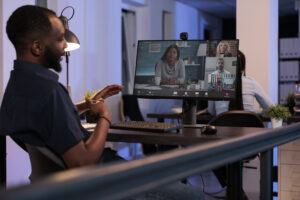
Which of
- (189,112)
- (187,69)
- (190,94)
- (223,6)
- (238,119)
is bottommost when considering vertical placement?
(238,119)

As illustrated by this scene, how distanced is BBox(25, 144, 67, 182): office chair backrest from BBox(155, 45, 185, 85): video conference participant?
1.25 metres

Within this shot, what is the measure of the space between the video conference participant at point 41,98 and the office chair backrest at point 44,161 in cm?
2

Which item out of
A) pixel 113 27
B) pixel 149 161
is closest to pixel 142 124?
pixel 149 161

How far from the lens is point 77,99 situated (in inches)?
216

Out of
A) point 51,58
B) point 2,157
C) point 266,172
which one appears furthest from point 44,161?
point 2,157

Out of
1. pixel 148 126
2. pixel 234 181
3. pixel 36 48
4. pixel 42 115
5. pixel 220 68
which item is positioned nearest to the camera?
pixel 234 181

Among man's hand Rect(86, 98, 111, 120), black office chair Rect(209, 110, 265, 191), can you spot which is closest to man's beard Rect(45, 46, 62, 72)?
man's hand Rect(86, 98, 111, 120)

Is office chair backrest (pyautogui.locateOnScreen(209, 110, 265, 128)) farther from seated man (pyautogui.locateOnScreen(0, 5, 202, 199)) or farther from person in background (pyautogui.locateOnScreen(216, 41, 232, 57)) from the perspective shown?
seated man (pyautogui.locateOnScreen(0, 5, 202, 199))

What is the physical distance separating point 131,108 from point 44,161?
15.3 feet

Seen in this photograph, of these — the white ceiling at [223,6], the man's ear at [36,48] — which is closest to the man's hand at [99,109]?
the man's ear at [36,48]

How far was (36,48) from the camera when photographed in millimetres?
1572

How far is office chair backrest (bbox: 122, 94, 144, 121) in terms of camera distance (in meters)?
6.16

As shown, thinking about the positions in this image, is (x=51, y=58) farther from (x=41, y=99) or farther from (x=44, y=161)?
(x=44, y=161)

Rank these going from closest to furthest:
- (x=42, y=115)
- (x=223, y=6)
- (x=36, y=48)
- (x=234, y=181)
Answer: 1. (x=234, y=181)
2. (x=42, y=115)
3. (x=36, y=48)
4. (x=223, y=6)
